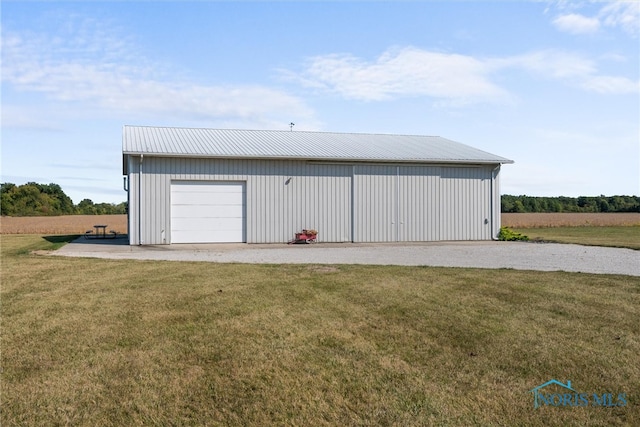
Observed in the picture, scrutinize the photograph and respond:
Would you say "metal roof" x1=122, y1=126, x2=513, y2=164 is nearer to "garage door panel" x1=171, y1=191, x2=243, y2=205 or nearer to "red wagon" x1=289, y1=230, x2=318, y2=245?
"garage door panel" x1=171, y1=191, x2=243, y2=205

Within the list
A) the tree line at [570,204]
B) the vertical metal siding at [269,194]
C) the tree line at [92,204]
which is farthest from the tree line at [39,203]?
the tree line at [570,204]

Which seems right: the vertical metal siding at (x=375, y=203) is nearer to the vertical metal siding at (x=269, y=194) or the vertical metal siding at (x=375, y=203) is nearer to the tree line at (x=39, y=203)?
the vertical metal siding at (x=269, y=194)

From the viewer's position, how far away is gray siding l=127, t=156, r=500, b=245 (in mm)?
15484

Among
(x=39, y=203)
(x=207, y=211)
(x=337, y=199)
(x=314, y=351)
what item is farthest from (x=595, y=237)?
(x=39, y=203)

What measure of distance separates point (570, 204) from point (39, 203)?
65.3 meters

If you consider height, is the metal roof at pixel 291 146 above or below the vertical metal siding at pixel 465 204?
above

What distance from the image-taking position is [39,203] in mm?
52688

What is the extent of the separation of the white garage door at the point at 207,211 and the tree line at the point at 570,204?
4989 cm

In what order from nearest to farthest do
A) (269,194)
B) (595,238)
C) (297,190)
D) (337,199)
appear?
(269,194), (297,190), (337,199), (595,238)

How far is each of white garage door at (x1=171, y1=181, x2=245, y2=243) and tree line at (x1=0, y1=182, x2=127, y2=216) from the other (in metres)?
42.6

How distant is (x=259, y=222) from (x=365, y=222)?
3.81 meters

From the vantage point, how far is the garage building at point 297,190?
15.5 meters

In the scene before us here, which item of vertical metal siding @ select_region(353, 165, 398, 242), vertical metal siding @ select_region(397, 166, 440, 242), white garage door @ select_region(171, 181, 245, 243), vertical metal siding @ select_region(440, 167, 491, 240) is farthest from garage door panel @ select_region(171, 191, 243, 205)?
vertical metal siding @ select_region(440, 167, 491, 240)

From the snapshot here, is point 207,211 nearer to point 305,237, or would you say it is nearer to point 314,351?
point 305,237
